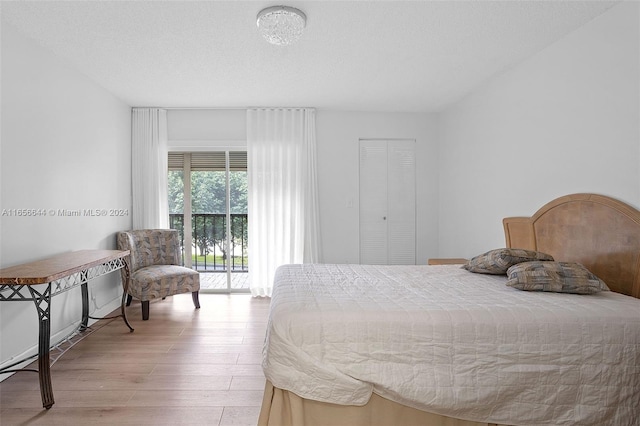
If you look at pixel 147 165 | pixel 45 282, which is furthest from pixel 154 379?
pixel 147 165

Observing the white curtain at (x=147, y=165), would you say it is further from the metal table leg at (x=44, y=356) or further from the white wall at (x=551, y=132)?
the white wall at (x=551, y=132)

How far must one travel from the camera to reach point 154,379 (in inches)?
89.6

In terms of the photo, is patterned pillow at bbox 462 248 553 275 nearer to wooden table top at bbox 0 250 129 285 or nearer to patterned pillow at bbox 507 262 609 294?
patterned pillow at bbox 507 262 609 294

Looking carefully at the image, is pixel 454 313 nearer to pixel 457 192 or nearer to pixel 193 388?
pixel 193 388

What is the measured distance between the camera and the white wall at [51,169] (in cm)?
239

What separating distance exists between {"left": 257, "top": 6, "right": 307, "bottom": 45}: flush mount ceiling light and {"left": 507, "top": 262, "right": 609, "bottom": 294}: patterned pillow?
223cm

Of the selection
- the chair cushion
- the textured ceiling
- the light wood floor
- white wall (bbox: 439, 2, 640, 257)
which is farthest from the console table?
white wall (bbox: 439, 2, 640, 257)

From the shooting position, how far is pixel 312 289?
6.77 ft

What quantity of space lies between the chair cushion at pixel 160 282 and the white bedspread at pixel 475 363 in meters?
2.37

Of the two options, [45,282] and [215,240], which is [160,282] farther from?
[45,282]

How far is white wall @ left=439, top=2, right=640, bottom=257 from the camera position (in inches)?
81.4

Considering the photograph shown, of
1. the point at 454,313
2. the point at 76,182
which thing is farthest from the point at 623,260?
the point at 76,182

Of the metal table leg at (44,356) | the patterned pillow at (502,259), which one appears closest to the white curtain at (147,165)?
the metal table leg at (44,356)

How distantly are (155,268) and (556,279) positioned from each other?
3804mm
